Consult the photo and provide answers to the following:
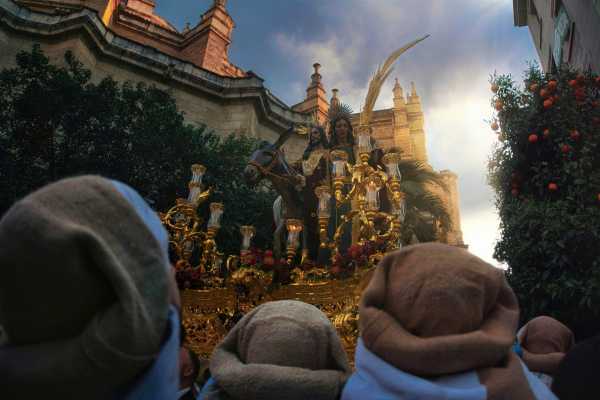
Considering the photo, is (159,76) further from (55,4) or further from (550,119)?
(550,119)

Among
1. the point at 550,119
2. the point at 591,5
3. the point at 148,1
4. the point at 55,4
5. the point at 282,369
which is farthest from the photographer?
the point at 148,1

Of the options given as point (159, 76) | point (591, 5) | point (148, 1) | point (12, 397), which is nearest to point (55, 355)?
point (12, 397)

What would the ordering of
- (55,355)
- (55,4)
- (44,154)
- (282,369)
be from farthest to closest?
1. (55,4)
2. (44,154)
3. (282,369)
4. (55,355)

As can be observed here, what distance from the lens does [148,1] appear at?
34.7 m

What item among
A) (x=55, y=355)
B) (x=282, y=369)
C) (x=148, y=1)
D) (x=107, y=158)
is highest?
(x=148, y=1)

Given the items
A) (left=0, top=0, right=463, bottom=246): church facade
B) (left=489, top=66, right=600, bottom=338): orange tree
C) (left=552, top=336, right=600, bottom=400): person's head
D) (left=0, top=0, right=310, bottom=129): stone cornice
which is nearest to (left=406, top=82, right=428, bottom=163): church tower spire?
(left=0, top=0, right=463, bottom=246): church facade

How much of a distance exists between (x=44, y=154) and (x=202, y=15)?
19.7m

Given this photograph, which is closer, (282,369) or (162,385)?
(162,385)

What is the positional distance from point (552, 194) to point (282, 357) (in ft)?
23.8

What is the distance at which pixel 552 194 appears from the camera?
7.30 metres

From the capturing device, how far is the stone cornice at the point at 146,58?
18828mm

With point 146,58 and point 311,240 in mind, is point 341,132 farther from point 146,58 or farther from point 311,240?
point 146,58

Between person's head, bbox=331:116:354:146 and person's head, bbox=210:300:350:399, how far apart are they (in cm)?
602

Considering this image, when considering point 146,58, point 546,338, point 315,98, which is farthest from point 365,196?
point 315,98
